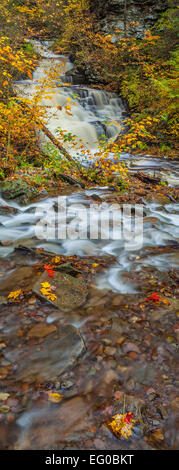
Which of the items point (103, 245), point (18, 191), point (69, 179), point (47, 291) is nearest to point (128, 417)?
point (47, 291)

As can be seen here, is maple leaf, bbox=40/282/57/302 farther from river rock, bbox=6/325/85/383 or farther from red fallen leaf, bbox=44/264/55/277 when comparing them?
river rock, bbox=6/325/85/383

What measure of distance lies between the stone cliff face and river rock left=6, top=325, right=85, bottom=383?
1956 cm

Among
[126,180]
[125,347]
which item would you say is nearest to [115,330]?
[125,347]

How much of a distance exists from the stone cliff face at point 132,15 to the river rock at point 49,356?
19.6m

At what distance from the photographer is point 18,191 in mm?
5867

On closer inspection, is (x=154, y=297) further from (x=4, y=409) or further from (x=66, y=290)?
(x=4, y=409)

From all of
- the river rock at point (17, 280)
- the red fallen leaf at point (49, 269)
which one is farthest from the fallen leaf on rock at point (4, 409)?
the red fallen leaf at point (49, 269)

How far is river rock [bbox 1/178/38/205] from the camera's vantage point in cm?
581

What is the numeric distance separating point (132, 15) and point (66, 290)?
68.5 ft

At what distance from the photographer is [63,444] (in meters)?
1.42

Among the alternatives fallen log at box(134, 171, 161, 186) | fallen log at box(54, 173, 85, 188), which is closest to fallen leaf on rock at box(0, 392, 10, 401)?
fallen log at box(54, 173, 85, 188)
